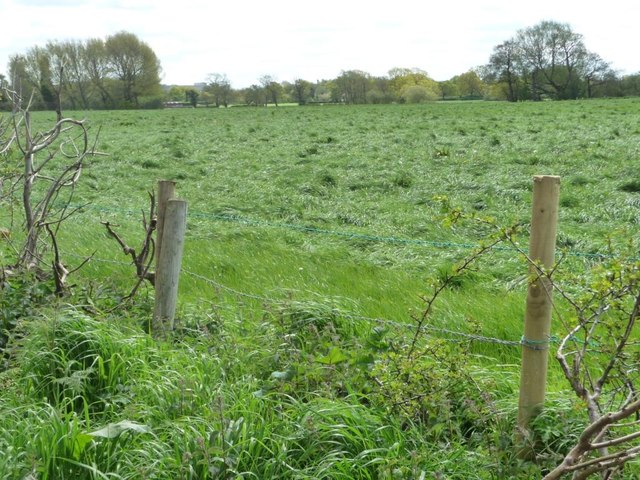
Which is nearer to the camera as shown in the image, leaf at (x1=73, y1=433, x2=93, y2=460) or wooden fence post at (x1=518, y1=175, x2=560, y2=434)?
leaf at (x1=73, y1=433, x2=93, y2=460)

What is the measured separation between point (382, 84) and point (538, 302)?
70739 mm

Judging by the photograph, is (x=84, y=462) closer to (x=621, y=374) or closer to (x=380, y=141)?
(x=621, y=374)

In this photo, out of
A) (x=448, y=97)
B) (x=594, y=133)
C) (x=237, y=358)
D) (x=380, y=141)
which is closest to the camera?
(x=237, y=358)

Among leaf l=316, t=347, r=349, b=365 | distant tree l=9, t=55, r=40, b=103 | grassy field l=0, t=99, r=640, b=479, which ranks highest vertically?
distant tree l=9, t=55, r=40, b=103

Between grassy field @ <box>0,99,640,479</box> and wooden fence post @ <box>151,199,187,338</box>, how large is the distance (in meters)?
0.17

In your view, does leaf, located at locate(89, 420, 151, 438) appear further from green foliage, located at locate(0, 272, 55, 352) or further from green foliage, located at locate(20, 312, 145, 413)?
green foliage, located at locate(0, 272, 55, 352)

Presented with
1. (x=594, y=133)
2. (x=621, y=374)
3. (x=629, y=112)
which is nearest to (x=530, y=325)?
(x=621, y=374)

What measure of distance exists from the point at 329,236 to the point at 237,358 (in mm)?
5625

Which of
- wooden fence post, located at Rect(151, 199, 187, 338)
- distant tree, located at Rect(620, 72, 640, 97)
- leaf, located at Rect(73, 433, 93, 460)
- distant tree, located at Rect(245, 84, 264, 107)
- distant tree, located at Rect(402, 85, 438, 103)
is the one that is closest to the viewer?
leaf, located at Rect(73, 433, 93, 460)

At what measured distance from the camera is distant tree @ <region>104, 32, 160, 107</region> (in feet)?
253

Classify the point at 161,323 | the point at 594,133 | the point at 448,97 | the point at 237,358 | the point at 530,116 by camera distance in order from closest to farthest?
1. the point at 237,358
2. the point at 161,323
3. the point at 594,133
4. the point at 530,116
5. the point at 448,97

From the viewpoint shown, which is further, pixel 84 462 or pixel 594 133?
pixel 594 133

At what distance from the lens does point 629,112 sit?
28.0 metres

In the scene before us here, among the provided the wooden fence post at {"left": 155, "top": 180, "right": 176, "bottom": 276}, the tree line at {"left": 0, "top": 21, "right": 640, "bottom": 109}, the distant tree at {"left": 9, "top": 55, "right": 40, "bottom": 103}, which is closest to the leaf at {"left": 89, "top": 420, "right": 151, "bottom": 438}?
the wooden fence post at {"left": 155, "top": 180, "right": 176, "bottom": 276}
